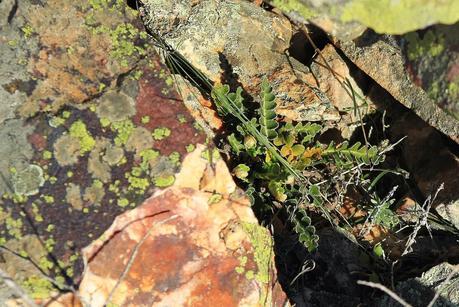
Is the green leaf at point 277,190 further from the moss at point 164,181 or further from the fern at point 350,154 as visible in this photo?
the moss at point 164,181

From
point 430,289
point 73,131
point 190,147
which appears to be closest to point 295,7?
point 190,147

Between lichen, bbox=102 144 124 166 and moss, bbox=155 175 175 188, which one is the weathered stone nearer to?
moss, bbox=155 175 175 188

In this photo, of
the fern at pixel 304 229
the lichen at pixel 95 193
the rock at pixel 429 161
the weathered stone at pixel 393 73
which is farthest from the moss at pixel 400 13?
the lichen at pixel 95 193

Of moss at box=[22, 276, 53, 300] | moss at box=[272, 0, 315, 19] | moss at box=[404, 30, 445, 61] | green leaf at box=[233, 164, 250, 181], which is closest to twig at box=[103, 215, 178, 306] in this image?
moss at box=[22, 276, 53, 300]

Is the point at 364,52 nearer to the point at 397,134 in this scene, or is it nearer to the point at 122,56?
the point at 397,134

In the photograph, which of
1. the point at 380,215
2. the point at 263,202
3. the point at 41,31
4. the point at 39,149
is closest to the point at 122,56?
the point at 41,31

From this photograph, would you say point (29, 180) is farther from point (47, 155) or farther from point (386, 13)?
point (386, 13)
